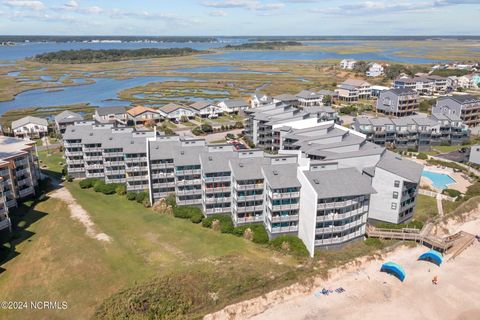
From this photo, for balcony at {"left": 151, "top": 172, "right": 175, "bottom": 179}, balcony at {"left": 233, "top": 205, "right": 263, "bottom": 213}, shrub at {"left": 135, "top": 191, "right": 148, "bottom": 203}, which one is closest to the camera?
balcony at {"left": 233, "top": 205, "right": 263, "bottom": 213}

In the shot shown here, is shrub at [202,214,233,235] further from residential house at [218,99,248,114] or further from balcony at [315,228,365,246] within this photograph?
residential house at [218,99,248,114]

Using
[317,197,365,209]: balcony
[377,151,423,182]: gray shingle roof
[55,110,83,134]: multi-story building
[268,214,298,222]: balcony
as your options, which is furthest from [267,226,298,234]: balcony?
[55,110,83,134]: multi-story building

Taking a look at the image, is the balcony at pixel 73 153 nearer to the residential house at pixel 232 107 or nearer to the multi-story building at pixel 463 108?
the residential house at pixel 232 107

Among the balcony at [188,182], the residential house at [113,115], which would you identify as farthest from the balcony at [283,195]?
the residential house at [113,115]

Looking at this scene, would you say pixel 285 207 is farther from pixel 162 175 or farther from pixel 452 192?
pixel 452 192

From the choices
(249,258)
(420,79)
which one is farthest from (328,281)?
(420,79)

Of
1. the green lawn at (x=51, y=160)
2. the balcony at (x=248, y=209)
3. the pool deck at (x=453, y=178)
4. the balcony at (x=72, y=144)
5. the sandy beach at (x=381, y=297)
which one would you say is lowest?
the sandy beach at (x=381, y=297)
